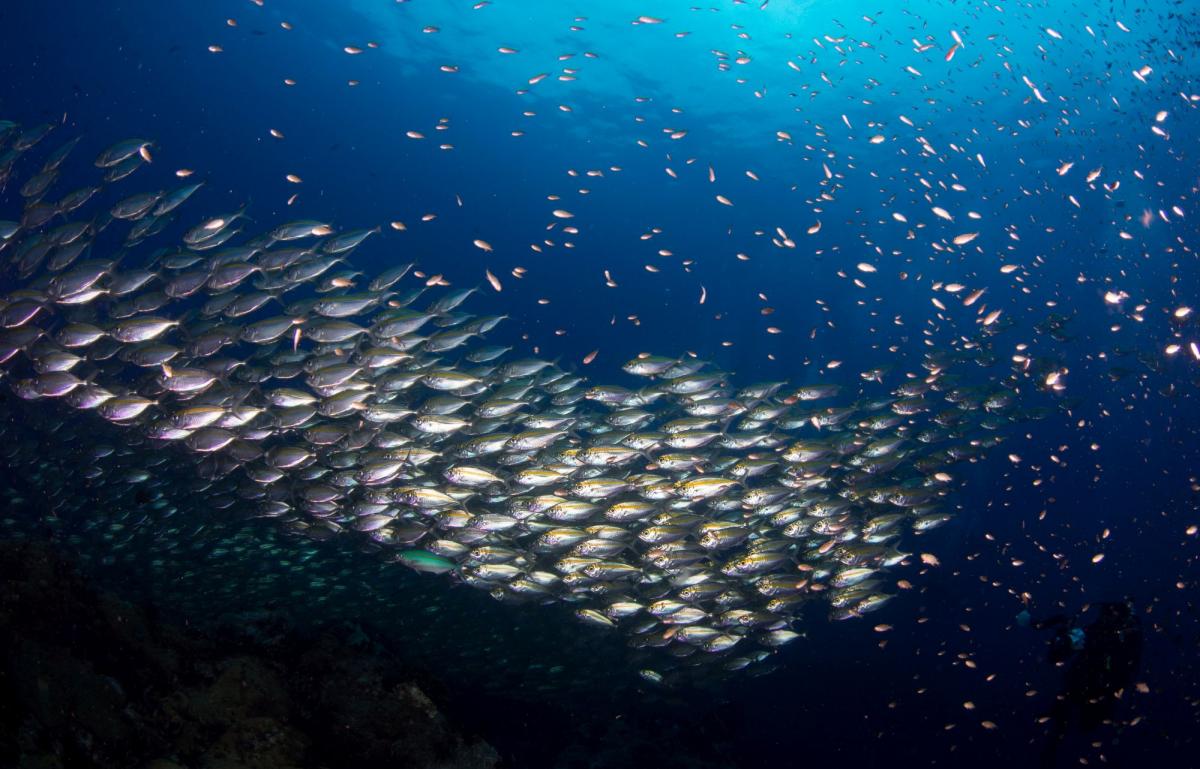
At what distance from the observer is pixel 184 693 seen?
643cm

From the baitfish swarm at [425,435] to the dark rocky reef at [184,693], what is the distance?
1975 mm

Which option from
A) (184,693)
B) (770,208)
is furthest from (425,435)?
(770,208)

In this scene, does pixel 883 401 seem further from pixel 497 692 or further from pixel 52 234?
pixel 52 234

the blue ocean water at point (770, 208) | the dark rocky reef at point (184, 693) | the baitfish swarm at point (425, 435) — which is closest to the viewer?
the dark rocky reef at point (184, 693)

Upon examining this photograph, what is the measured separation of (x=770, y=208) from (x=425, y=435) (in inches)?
1066

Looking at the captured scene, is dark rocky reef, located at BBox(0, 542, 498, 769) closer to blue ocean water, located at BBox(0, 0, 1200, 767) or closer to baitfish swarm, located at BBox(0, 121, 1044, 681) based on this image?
baitfish swarm, located at BBox(0, 121, 1044, 681)

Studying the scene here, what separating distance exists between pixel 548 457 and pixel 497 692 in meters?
8.30

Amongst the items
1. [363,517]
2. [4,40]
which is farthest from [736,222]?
[4,40]

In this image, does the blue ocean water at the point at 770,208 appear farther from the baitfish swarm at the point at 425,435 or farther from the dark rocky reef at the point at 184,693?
the dark rocky reef at the point at 184,693

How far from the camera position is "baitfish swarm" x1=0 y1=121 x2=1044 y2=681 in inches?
324

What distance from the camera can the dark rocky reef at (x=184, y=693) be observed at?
512 centimetres

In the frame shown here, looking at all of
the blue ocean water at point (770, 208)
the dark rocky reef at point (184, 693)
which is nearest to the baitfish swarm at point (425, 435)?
the dark rocky reef at point (184, 693)

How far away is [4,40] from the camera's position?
26656 millimetres

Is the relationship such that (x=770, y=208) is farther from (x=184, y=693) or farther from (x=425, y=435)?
(x=184, y=693)
